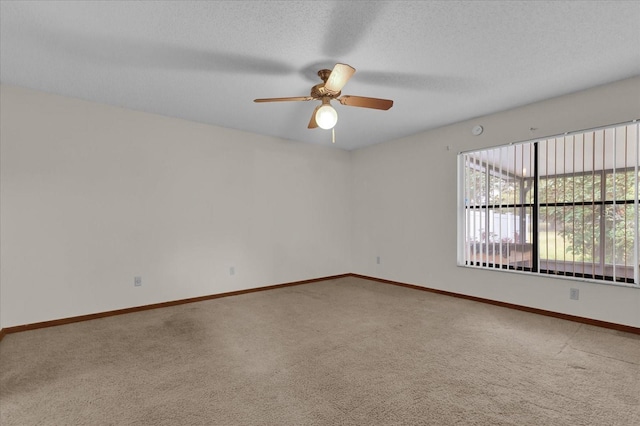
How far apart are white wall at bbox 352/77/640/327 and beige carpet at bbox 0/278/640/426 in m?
0.36

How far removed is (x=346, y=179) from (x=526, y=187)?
3098mm

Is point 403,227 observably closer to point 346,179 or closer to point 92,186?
point 346,179

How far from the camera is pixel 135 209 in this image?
3.84m

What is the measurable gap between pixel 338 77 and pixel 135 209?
2.99m

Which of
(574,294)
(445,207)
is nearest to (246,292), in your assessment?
(445,207)

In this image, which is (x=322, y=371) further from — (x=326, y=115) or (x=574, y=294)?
(x=574, y=294)

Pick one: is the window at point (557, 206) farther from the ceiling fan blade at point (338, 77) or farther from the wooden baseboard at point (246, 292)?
the ceiling fan blade at point (338, 77)

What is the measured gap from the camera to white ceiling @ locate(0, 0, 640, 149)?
6.69 feet

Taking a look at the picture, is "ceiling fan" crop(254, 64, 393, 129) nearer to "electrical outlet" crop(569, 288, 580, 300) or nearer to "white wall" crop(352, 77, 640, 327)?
"white wall" crop(352, 77, 640, 327)

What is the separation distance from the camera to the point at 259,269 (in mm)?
4906

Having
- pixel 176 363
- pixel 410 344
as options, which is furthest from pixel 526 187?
pixel 176 363

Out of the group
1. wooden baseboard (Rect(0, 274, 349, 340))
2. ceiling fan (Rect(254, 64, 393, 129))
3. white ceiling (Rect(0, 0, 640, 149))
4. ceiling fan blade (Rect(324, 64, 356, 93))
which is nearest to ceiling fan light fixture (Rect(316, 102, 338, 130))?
ceiling fan (Rect(254, 64, 393, 129))

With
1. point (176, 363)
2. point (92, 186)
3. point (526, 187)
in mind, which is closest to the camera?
point (176, 363)

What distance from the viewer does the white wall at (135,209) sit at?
3.19 m
